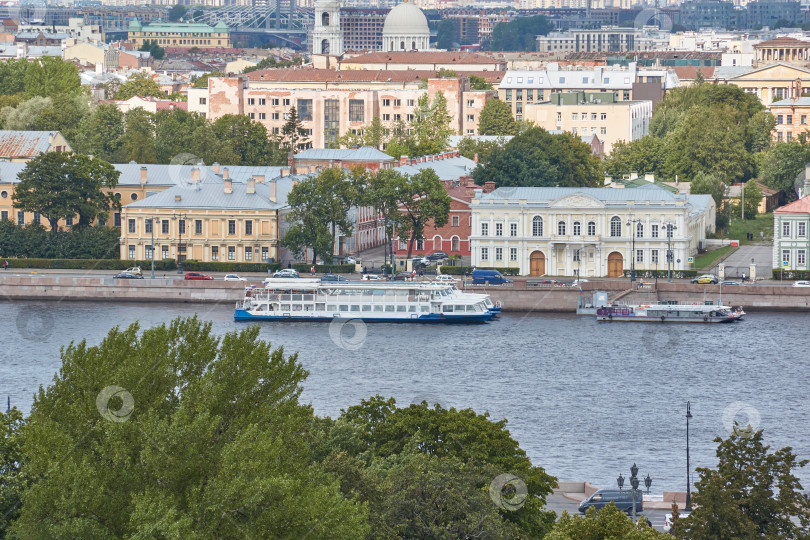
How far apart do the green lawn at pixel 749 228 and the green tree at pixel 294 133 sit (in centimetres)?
2717

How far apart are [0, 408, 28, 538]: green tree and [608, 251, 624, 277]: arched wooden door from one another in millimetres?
43414

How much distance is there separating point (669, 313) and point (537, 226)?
819cm

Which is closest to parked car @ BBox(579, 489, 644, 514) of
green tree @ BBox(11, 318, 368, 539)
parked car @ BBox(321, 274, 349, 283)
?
green tree @ BBox(11, 318, 368, 539)

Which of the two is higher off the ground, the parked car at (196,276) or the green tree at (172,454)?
the parked car at (196,276)

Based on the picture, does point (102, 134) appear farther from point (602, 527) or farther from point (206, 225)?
point (602, 527)

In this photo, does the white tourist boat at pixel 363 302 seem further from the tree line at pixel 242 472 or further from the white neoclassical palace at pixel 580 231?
the tree line at pixel 242 472

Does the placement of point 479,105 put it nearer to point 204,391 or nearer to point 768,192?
point 768,192

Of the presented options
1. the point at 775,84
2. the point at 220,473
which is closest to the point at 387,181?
the point at 220,473

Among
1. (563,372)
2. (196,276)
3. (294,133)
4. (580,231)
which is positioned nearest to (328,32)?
(294,133)

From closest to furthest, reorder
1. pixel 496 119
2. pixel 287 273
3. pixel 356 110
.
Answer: pixel 287 273
pixel 496 119
pixel 356 110

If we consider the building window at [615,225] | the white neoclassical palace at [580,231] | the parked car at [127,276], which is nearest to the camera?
the parked car at [127,276]

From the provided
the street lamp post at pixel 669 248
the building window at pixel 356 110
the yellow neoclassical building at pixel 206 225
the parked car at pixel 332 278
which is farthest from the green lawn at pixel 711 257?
the building window at pixel 356 110

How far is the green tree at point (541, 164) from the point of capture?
3295 inches

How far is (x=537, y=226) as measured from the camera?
2884 inches
